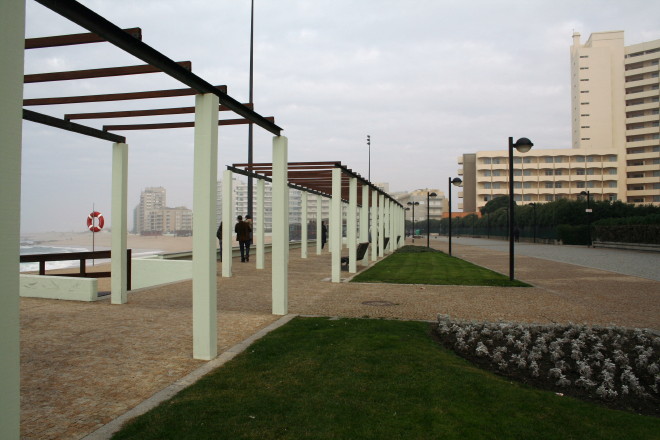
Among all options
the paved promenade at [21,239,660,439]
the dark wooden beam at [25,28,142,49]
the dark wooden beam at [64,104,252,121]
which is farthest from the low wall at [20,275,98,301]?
the dark wooden beam at [25,28,142,49]

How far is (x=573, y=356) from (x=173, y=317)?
5.78 meters

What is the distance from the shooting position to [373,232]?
20.3m

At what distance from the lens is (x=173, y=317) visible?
7.51m

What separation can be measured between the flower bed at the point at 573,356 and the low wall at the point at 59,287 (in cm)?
670

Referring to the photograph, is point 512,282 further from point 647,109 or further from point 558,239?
point 647,109

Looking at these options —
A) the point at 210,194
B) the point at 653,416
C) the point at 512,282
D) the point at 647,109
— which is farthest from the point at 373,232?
the point at 647,109

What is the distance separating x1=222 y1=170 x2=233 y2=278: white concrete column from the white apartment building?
269ft

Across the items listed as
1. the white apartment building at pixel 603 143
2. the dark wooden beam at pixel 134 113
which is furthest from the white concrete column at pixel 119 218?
the white apartment building at pixel 603 143

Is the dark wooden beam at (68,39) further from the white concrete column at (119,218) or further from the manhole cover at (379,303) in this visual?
the manhole cover at (379,303)

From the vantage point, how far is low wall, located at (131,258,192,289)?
14805 millimetres

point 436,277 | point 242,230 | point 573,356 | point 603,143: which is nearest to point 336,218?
point 436,277

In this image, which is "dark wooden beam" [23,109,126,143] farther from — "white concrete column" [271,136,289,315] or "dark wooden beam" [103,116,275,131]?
"white concrete column" [271,136,289,315]

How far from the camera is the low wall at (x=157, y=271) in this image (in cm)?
1480

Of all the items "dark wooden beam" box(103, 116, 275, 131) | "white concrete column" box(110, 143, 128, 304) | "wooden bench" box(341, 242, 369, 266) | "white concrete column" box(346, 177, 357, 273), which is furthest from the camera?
"wooden bench" box(341, 242, 369, 266)
